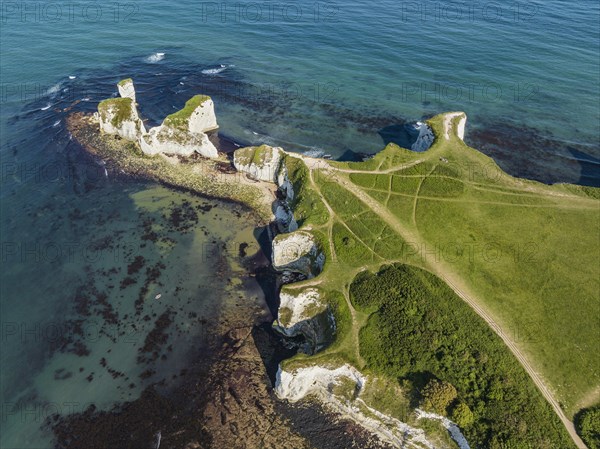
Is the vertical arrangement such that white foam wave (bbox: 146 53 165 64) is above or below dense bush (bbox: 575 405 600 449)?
above

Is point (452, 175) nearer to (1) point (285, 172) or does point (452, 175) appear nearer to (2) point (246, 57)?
(1) point (285, 172)

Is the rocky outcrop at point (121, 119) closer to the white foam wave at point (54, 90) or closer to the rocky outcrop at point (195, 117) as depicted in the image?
the rocky outcrop at point (195, 117)

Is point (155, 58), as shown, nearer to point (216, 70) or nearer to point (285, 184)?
point (216, 70)

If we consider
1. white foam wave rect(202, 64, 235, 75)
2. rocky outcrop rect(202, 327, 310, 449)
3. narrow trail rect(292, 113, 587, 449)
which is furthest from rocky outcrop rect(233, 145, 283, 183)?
white foam wave rect(202, 64, 235, 75)

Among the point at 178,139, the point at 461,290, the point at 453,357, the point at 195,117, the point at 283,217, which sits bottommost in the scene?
the point at 453,357

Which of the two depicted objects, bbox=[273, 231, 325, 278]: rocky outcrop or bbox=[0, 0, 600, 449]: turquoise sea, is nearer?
bbox=[0, 0, 600, 449]: turquoise sea

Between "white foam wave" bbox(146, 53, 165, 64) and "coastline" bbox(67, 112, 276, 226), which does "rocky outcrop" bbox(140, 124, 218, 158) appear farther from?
"white foam wave" bbox(146, 53, 165, 64)

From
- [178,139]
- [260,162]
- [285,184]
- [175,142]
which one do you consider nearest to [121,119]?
[175,142]
